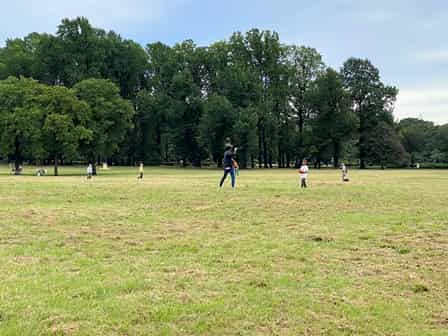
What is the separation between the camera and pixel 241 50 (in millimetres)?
72062

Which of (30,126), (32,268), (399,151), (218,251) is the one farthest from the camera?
(399,151)

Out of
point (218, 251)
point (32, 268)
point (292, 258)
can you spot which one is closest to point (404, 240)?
point (292, 258)

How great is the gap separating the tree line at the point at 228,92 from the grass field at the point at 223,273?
50.1 meters

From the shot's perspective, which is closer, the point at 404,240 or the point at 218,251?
the point at 218,251

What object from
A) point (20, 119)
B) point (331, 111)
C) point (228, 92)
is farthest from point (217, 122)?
point (20, 119)

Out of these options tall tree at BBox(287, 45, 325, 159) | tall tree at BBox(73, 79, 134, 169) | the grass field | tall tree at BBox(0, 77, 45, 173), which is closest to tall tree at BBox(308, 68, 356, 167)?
tall tree at BBox(287, 45, 325, 159)

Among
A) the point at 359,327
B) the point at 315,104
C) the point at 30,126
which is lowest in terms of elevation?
the point at 359,327

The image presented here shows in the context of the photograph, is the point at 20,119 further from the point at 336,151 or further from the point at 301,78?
the point at 336,151

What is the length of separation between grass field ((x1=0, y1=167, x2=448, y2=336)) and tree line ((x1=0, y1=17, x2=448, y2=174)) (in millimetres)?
50132

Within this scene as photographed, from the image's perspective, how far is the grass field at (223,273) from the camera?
4.59 meters

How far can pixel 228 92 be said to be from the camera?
67.0 metres

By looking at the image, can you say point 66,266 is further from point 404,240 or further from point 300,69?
point 300,69

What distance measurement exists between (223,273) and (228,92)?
61995 mm

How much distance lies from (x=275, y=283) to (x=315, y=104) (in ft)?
226
